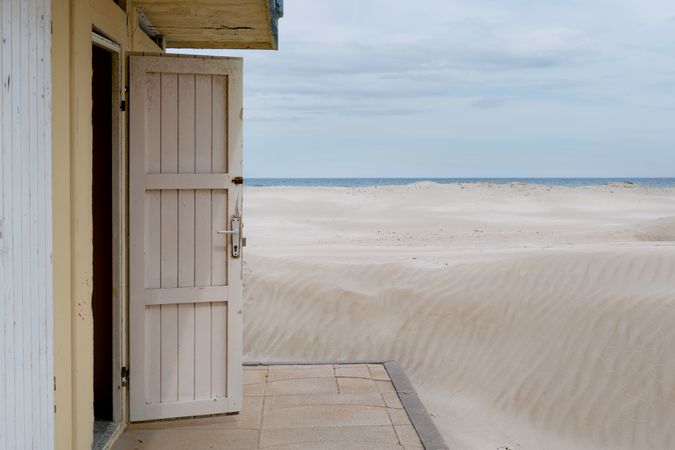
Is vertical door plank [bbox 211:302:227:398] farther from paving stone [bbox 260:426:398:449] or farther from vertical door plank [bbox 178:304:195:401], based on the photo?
paving stone [bbox 260:426:398:449]

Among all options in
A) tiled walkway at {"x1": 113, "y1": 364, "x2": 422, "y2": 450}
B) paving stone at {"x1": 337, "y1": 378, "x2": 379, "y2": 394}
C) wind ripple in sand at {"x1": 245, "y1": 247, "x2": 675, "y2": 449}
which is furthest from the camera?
wind ripple in sand at {"x1": 245, "y1": 247, "x2": 675, "y2": 449}

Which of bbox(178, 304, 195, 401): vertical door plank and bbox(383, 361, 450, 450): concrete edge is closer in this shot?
bbox(383, 361, 450, 450): concrete edge

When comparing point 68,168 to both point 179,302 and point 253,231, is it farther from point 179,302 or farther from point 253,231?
point 253,231

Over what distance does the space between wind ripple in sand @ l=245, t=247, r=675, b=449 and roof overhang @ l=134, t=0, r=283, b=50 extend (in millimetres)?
4220

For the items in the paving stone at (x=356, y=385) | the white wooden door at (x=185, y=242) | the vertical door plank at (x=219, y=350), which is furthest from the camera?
the paving stone at (x=356, y=385)

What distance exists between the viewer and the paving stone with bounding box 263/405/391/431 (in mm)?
5598

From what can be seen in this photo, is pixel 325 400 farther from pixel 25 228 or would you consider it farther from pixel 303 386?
pixel 25 228

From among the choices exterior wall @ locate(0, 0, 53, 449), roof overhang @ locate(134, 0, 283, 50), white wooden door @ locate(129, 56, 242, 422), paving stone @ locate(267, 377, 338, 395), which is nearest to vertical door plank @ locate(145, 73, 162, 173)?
white wooden door @ locate(129, 56, 242, 422)

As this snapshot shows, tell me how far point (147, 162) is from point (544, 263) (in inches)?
246

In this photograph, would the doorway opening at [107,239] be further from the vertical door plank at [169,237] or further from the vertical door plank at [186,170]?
the vertical door plank at [186,170]

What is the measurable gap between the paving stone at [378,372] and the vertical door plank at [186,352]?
2.06 meters

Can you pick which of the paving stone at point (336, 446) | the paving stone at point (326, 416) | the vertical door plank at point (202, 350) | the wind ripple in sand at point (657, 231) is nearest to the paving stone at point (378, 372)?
the paving stone at point (326, 416)

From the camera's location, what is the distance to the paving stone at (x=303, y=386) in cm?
646

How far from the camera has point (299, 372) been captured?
709 centimetres
